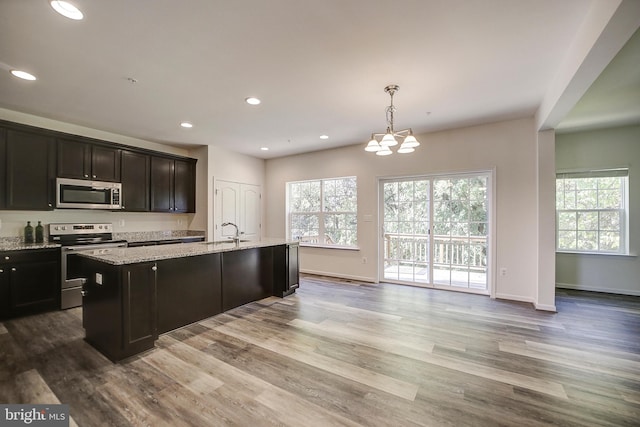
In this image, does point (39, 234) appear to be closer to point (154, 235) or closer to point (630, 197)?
point (154, 235)

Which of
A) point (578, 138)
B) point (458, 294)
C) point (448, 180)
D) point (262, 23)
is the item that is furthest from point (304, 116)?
point (578, 138)

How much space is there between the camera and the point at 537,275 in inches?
150

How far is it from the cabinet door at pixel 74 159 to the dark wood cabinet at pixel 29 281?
3.70ft

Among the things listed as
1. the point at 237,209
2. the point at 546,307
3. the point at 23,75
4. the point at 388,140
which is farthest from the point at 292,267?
the point at 23,75

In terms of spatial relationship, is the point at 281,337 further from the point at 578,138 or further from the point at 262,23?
the point at 578,138

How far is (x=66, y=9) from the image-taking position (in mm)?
1845

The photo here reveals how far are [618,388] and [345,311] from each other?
8.13 feet

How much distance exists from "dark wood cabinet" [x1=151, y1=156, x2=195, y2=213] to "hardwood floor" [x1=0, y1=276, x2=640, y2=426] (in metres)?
2.15

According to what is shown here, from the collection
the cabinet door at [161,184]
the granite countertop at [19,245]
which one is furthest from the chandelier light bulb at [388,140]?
the granite countertop at [19,245]

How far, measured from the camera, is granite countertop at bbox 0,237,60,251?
11.0 ft

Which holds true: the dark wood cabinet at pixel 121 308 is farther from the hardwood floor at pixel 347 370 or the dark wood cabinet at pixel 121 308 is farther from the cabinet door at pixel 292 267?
the cabinet door at pixel 292 267

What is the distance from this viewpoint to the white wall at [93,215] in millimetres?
3678

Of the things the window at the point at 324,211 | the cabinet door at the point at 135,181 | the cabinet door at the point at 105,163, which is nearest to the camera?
the cabinet door at the point at 105,163

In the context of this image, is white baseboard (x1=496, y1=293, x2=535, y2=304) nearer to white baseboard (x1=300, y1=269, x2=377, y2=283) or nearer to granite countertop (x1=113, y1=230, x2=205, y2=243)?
white baseboard (x1=300, y1=269, x2=377, y2=283)
